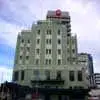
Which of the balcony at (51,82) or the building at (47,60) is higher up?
the building at (47,60)

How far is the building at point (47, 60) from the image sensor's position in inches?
2332

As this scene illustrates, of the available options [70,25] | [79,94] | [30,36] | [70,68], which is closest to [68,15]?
[70,25]

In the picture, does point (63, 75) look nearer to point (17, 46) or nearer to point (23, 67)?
point (23, 67)

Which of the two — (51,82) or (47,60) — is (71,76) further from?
(47,60)

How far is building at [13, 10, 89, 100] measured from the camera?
59234 mm

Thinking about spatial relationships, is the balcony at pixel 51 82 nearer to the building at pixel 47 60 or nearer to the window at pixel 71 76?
the building at pixel 47 60

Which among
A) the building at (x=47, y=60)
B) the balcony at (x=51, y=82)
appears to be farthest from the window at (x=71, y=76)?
the balcony at (x=51, y=82)

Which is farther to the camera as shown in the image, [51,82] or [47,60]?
[47,60]

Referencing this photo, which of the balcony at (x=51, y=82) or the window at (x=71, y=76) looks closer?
the balcony at (x=51, y=82)

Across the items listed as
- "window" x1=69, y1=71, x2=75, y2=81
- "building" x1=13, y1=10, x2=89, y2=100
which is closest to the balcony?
"building" x1=13, y1=10, x2=89, y2=100

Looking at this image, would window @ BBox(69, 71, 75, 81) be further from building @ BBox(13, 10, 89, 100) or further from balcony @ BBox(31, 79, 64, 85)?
balcony @ BBox(31, 79, 64, 85)

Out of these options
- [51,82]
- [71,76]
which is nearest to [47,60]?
[51,82]

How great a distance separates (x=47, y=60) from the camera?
6556 cm

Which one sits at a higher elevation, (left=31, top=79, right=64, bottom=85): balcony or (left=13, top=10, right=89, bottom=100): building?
(left=13, top=10, right=89, bottom=100): building
